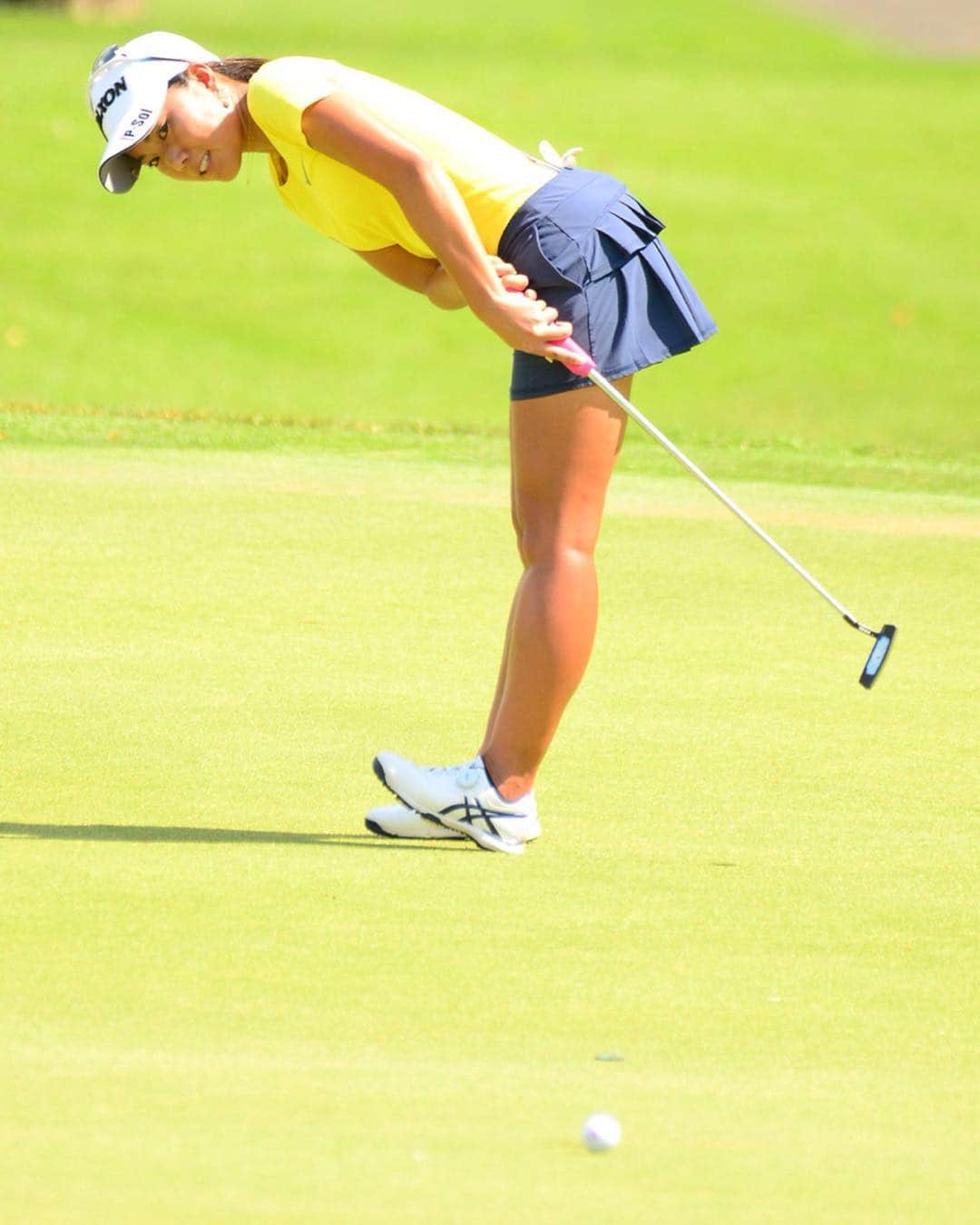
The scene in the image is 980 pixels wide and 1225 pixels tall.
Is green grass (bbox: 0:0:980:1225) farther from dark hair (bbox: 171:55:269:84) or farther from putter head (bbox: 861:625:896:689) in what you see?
dark hair (bbox: 171:55:269:84)

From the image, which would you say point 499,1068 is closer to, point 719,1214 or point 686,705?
point 719,1214

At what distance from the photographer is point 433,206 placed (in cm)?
349

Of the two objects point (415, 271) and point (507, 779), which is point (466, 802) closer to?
point (507, 779)

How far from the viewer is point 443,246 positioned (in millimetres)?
3514

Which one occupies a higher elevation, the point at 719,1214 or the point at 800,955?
the point at 719,1214

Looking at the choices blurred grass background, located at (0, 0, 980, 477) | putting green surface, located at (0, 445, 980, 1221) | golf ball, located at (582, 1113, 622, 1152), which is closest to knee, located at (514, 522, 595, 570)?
putting green surface, located at (0, 445, 980, 1221)

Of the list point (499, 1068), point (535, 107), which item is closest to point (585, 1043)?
point (499, 1068)

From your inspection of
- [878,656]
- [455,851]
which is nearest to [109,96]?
[455,851]

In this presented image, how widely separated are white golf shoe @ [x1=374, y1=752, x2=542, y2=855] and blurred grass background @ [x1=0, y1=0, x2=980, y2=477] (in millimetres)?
10300

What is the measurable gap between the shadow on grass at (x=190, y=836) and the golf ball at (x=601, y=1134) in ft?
4.30

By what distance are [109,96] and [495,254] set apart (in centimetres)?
68

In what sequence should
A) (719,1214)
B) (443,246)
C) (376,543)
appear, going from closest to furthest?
(719,1214), (443,246), (376,543)

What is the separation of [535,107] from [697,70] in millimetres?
6513

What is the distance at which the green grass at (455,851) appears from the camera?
237 cm
